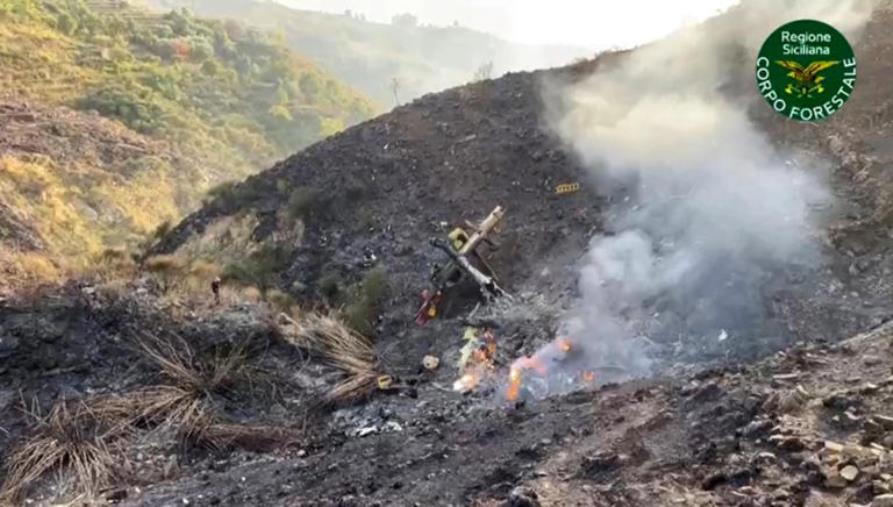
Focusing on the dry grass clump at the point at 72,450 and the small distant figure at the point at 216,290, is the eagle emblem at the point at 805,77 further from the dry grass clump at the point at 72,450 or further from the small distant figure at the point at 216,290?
the dry grass clump at the point at 72,450

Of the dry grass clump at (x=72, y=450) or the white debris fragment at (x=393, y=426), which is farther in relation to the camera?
the white debris fragment at (x=393, y=426)

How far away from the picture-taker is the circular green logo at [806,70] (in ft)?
25.4

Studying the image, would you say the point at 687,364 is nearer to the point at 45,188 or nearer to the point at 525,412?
the point at 525,412

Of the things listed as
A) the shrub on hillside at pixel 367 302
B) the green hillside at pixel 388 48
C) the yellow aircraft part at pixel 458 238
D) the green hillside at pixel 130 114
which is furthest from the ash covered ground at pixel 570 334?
the green hillside at pixel 388 48

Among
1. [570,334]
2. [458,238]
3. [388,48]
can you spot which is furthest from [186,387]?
[388,48]

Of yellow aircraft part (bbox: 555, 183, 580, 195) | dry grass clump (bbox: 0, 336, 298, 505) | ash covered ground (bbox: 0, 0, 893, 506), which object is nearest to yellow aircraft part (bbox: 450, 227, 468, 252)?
ash covered ground (bbox: 0, 0, 893, 506)

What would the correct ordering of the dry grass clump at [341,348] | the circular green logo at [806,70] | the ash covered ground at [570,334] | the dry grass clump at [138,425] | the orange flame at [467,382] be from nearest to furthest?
1. the ash covered ground at [570,334]
2. the dry grass clump at [138,425]
3. the orange flame at [467,382]
4. the dry grass clump at [341,348]
5. the circular green logo at [806,70]

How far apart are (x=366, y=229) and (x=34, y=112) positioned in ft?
60.3

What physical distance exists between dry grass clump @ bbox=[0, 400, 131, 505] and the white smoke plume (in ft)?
13.2

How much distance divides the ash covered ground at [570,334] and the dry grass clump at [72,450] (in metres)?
0.16

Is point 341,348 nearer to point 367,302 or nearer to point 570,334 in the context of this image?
point 367,302

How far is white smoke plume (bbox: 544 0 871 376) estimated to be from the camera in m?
6.87

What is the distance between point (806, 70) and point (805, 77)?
8 centimetres

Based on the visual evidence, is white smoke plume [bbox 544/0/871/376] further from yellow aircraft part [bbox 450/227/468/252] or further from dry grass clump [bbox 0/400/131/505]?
dry grass clump [bbox 0/400/131/505]
